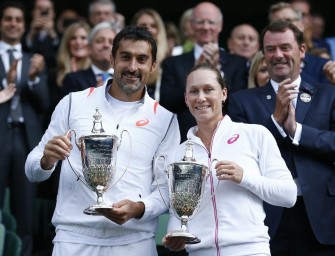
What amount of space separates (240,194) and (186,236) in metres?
0.49

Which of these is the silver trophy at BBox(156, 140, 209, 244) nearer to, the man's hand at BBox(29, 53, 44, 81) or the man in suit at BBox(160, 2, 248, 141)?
the man in suit at BBox(160, 2, 248, 141)

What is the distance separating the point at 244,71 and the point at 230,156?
102 inches

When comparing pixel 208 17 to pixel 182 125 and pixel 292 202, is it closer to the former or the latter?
pixel 182 125

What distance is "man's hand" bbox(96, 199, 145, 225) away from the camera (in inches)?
215

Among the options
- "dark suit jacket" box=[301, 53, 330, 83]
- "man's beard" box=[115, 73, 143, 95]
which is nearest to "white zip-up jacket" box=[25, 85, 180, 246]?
"man's beard" box=[115, 73, 143, 95]

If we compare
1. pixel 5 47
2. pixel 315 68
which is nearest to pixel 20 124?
pixel 5 47

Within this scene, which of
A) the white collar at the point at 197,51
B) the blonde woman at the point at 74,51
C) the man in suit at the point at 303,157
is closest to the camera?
the man in suit at the point at 303,157

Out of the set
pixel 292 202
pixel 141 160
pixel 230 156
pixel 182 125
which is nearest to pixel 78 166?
pixel 141 160

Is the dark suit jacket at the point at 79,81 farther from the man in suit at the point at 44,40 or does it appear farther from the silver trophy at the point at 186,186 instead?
the silver trophy at the point at 186,186

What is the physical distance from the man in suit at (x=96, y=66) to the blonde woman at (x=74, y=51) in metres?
0.57

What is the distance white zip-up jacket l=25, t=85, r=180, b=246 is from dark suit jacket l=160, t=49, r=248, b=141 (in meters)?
1.42

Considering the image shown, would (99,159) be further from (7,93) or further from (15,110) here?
(15,110)

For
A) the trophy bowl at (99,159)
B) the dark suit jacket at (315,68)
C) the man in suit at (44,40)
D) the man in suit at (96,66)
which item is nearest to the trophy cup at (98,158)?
the trophy bowl at (99,159)

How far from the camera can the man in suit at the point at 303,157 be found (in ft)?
20.8
